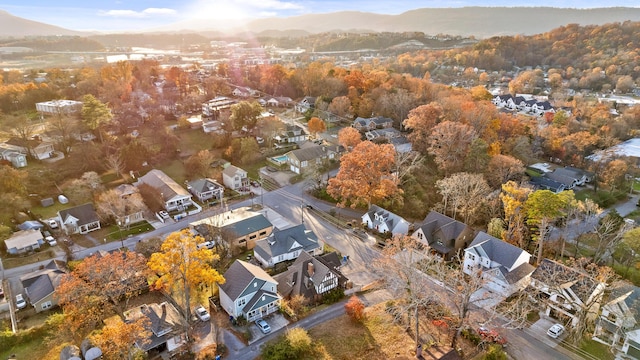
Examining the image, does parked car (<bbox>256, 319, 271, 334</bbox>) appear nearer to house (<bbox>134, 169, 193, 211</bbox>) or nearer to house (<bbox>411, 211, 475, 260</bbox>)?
house (<bbox>411, 211, 475, 260</bbox>)

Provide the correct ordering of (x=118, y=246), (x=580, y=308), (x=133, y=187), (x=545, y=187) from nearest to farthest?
(x=580, y=308) < (x=118, y=246) < (x=133, y=187) < (x=545, y=187)

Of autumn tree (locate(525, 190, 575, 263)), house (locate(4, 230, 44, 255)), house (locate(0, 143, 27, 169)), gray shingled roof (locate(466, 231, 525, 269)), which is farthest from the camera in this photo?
house (locate(0, 143, 27, 169))

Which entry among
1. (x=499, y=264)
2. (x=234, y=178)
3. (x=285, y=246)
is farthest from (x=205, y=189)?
(x=499, y=264)

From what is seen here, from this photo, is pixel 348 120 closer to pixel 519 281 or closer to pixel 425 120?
pixel 425 120

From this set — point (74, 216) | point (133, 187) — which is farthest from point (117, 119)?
point (74, 216)

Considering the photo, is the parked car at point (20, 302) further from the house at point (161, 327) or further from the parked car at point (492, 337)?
the parked car at point (492, 337)

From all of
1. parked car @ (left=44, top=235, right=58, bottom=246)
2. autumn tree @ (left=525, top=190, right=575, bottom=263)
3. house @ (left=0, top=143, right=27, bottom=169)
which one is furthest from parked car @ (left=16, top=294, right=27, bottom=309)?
autumn tree @ (left=525, top=190, right=575, bottom=263)
